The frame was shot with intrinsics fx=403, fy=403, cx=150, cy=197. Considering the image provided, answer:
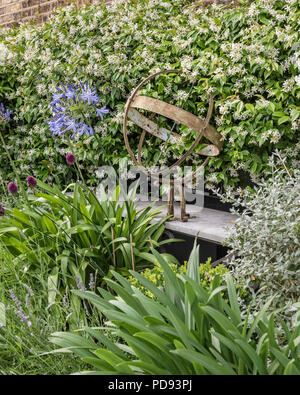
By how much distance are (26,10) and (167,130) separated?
4.02 metres

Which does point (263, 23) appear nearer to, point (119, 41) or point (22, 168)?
point (119, 41)

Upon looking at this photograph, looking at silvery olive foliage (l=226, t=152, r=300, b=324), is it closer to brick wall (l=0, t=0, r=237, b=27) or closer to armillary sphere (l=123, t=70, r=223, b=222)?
armillary sphere (l=123, t=70, r=223, b=222)

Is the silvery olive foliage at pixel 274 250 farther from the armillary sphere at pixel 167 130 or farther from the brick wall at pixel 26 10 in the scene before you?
the brick wall at pixel 26 10

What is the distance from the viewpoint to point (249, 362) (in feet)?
4.04

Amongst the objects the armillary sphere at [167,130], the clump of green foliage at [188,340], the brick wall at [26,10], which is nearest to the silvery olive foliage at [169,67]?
the armillary sphere at [167,130]

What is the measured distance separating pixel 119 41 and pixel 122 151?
3.31 ft

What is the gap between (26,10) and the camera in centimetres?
603

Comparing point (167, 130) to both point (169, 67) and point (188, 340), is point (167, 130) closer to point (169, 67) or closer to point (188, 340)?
point (169, 67)

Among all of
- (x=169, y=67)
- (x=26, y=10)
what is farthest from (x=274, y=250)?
(x=26, y=10)

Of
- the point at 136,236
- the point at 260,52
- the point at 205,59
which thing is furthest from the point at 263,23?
the point at 136,236

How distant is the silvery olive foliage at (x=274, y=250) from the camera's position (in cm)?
166

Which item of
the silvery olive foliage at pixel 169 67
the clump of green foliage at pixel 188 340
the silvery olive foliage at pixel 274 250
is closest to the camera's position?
the clump of green foliage at pixel 188 340

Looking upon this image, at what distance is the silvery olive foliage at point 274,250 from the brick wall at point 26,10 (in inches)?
155

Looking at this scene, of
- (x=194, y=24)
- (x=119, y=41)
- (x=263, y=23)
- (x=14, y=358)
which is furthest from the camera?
(x=119, y=41)
